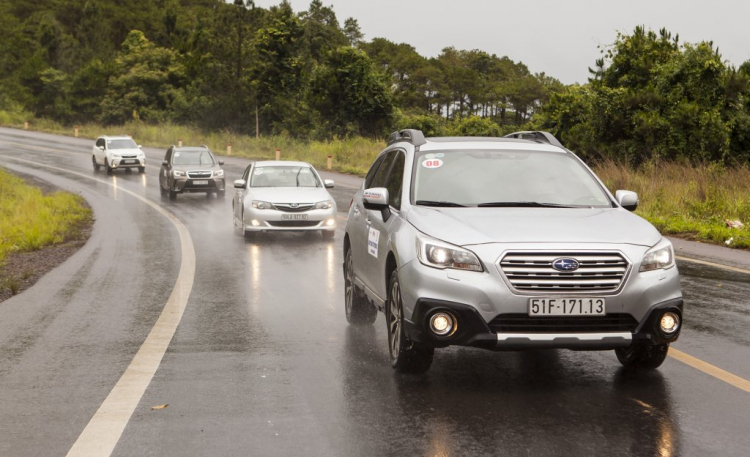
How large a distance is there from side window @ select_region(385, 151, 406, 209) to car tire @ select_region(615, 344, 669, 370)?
6.88 feet

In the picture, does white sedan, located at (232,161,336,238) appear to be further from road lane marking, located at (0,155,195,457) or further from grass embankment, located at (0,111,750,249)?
grass embankment, located at (0,111,750,249)

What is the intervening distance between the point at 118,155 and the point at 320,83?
1455 cm

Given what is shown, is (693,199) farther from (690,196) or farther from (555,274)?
(555,274)

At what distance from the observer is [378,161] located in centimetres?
870

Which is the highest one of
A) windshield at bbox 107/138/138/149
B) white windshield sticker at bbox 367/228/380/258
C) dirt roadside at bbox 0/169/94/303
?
white windshield sticker at bbox 367/228/380/258

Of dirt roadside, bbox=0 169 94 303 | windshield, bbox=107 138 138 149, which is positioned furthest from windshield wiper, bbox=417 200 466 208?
windshield, bbox=107 138 138 149

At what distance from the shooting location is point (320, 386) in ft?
19.6

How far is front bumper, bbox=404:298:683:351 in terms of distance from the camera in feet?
18.3

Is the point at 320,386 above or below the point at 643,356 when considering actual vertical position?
below

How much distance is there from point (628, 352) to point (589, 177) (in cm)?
160

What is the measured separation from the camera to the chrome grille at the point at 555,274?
5.57 metres

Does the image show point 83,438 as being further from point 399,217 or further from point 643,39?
point 643,39

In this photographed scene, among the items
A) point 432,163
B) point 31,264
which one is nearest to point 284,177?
point 31,264

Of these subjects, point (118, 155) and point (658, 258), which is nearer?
point (658, 258)
